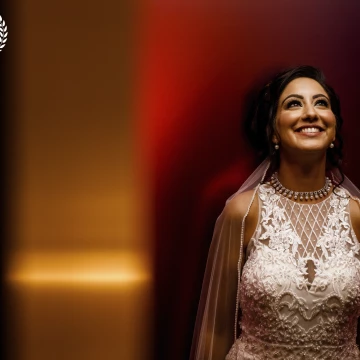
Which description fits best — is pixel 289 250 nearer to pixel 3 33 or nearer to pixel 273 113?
pixel 273 113

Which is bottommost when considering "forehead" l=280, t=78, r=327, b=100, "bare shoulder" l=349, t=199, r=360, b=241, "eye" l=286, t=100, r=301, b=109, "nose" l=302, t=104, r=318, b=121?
"bare shoulder" l=349, t=199, r=360, b=241

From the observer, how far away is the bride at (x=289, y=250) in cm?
151

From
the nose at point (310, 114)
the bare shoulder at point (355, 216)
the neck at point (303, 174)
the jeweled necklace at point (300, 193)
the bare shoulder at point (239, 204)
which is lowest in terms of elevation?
the bare shoulder at point (355, 216)

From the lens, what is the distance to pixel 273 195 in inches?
64.4

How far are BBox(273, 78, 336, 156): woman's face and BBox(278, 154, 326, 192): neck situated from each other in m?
0.05

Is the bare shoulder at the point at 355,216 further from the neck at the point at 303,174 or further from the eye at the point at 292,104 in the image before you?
the eye at the point at 292,104

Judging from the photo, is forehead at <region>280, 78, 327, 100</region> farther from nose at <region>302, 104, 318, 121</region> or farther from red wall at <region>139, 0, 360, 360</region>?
red wall at <region>139, 0, 360, 360</region>

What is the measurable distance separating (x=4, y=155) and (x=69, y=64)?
1.03 feet

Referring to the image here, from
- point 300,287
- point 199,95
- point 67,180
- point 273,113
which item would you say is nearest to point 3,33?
point 67,180

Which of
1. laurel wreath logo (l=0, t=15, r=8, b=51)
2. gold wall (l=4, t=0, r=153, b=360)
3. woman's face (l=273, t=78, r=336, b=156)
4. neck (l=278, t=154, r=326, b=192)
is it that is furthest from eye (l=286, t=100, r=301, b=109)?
laurel wreath logo (l=0, t=15, r=8, b=51)

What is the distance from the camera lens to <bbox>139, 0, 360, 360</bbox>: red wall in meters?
1.73

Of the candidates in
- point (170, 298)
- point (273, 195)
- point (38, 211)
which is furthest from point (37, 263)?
point (273, 195)

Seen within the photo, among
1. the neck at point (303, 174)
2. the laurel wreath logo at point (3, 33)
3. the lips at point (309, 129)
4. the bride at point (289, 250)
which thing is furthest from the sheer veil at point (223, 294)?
the laurel wreath logo at point (3, 33)

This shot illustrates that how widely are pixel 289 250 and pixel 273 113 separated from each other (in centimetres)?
38
